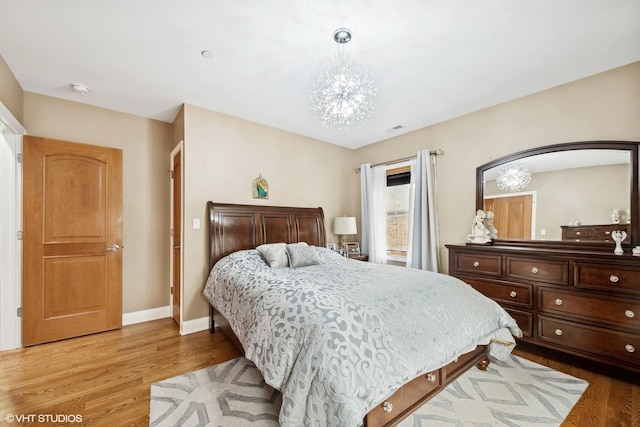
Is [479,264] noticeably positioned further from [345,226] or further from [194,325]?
[194,325]

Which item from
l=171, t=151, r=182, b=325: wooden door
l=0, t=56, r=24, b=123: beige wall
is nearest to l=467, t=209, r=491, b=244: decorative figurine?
l=171, t=151, r=182, b=325: wooden door

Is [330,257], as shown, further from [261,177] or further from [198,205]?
[198,205]

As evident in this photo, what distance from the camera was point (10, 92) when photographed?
250 centimetres

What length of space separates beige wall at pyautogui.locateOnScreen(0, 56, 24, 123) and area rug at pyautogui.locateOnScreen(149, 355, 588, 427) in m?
2.85

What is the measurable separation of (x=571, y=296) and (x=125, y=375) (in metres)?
3.89

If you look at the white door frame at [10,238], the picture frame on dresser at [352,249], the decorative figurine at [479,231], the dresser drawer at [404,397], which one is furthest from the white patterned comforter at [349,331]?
the white door frame at [10,238]

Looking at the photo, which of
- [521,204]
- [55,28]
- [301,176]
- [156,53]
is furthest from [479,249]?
[55,28]

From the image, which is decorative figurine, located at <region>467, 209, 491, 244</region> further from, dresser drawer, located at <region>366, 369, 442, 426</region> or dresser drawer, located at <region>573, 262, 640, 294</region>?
dresser drawer, located at <region>366, 369, 442, 426</region>

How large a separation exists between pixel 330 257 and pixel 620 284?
8.46 feet

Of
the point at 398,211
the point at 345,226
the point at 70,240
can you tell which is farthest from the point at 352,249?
the point at 70,240

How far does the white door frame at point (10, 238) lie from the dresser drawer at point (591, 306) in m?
5.14

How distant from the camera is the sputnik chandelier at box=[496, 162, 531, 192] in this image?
117 inches

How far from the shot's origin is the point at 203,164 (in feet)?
10.8

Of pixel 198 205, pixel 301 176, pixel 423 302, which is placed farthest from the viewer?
pixel 301 176
